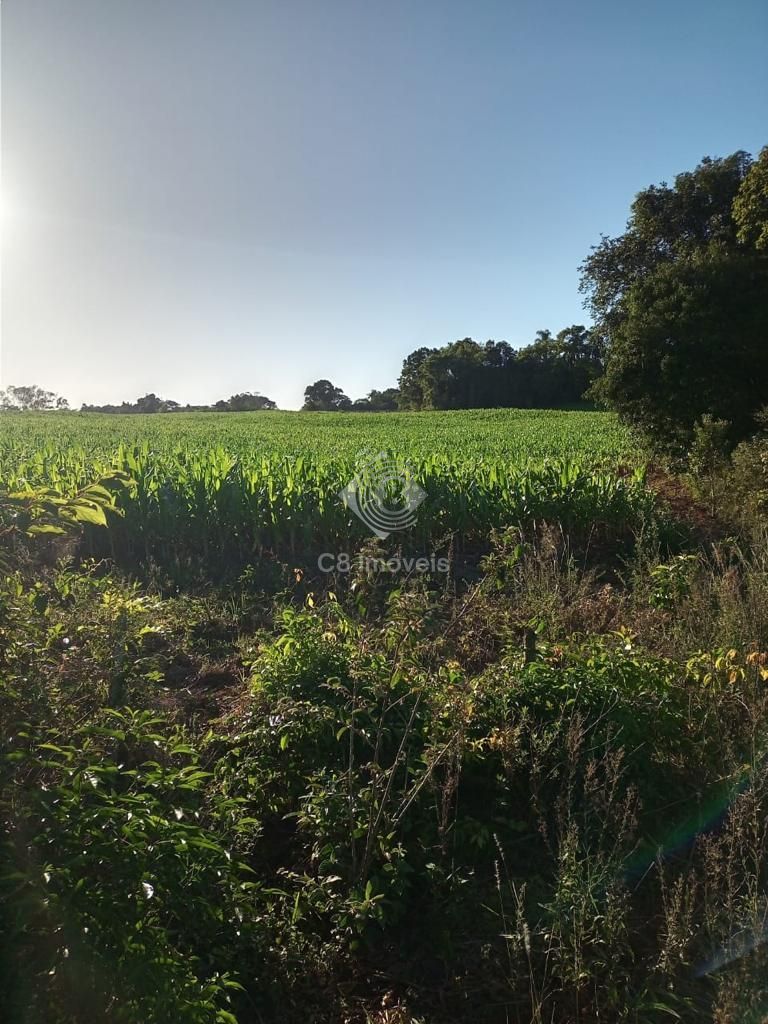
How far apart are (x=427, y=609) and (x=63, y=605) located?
389 centimetres

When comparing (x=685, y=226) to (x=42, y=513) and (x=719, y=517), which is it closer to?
(x=719, y=517)

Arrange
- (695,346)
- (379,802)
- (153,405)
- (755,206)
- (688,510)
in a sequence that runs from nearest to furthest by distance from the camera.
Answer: (379,802)
(688,510)
(695,346)
(755,206)
(153,405)

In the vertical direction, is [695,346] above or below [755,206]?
below

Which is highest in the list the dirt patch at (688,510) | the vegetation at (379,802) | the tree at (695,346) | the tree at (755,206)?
the tree at (755,206)

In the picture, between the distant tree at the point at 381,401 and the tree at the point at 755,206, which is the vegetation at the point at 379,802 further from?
the distant tree at the point at 381,401

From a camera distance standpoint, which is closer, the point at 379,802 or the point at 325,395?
the point at 379,802

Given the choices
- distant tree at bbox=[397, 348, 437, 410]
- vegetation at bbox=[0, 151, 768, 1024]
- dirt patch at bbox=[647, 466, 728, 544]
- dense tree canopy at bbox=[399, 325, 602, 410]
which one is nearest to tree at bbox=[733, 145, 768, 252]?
dirt patch at bbox=[647, 466, 728, 544]

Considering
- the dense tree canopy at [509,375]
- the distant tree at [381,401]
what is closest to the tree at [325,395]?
the distant tree at [381,401]

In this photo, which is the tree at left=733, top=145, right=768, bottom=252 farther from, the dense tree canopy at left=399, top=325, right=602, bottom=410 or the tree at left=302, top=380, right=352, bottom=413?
the tree at left=302, top=380, right=352, bottom=413

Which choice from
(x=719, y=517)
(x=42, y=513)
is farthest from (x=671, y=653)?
(x=719, y=517)

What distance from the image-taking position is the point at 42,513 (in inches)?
93.7

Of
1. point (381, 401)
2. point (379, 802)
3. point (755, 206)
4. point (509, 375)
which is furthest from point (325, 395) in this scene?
point (379, 802)

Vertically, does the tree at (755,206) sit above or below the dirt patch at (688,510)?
above

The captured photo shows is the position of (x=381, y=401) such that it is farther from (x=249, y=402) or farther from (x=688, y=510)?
(x=688, y=510)
